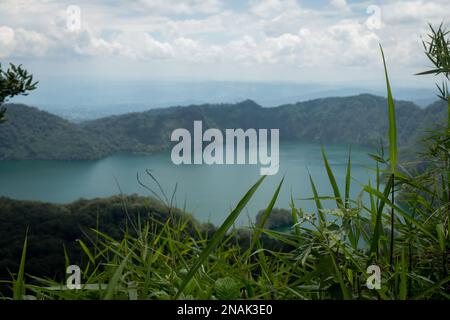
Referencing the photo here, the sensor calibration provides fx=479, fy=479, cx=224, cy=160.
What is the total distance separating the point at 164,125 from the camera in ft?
160

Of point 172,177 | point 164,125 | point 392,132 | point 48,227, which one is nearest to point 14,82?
point 392,132

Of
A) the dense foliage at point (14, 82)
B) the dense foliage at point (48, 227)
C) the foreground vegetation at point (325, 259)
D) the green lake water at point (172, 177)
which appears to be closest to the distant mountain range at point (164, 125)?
the green lake water at point (172, 177)

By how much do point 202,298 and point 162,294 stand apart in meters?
0.06

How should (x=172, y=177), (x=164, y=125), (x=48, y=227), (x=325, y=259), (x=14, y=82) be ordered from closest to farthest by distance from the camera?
1. (x=325, y=259)
2. (x=14, y=82)
3. (x=48, y=227)
4. (x=172, y=177)
5. (x=164, y=125)

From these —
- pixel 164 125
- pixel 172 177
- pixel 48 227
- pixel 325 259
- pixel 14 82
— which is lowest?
pixel 48 227

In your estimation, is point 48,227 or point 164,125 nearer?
point 48,227

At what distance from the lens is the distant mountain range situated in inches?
1828

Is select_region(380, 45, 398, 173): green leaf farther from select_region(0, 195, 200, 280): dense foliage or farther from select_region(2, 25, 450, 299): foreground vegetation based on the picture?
select_region(0, 195, 200, 280): dense foliage

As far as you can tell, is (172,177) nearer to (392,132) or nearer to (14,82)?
(14,82)

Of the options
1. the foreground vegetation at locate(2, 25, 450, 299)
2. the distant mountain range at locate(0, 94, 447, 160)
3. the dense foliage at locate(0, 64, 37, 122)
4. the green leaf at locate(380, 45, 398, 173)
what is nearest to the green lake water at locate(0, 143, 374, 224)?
the distant mountain range at locate(0, 94, 447, 160)

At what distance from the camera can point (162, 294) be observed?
0.68m

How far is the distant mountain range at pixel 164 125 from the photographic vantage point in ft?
152

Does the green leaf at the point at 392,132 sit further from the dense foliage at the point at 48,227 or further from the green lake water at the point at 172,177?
the green lake water at the point at 172,177

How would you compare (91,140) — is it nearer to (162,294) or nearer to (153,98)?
(153,98)
